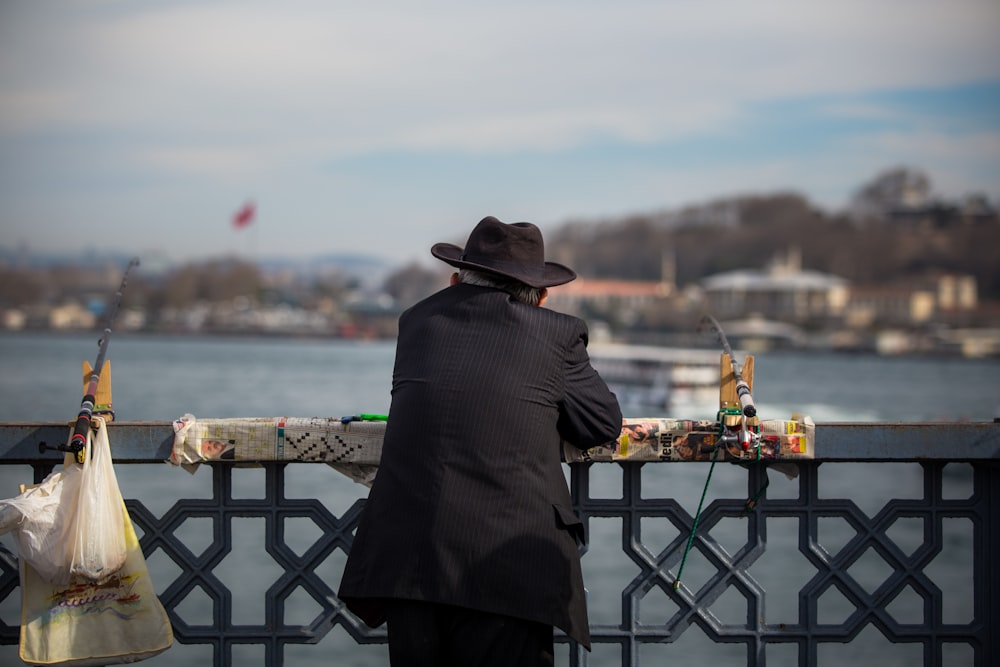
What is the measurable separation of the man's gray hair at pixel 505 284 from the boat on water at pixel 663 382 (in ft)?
180

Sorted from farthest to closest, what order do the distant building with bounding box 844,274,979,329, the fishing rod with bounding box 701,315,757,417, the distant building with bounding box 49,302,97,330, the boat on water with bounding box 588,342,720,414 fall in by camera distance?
the distant building with bounding box 49,302,97,330, the distant building with bounding box 844,274,979,329, the boat on water with bounding box 588,342,720,414, the fishing rod with bounding box 701,315,757,417

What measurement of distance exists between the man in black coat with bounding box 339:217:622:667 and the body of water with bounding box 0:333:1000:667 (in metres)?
4.31

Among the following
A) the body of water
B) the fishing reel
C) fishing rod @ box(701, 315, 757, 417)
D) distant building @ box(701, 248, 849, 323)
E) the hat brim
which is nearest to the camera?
the hat brim

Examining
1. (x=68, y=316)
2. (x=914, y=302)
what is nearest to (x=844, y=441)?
(x=914, y=302)

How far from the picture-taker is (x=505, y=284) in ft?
9.76

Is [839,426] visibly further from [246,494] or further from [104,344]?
[246,494]

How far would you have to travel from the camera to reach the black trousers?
275cm

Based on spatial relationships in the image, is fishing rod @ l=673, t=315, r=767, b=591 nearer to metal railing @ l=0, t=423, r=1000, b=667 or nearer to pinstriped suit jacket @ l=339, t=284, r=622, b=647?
metal railing @ l=0, t=423, r=1000, b=667

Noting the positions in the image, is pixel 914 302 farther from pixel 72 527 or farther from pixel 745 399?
pixel 72 527

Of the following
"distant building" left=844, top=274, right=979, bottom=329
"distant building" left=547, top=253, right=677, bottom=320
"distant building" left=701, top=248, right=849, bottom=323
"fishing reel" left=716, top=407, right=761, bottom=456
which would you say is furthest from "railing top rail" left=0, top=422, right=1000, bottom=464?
"distant building" left=701, top=248, right=849, bottom=323

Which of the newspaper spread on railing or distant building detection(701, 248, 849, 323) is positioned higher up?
distant building detection(701, 248, 849, 323)

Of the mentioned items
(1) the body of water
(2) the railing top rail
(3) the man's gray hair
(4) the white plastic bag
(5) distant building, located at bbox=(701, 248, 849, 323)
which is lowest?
(1) the body of water

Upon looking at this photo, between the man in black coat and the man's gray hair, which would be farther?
the man's gray hair

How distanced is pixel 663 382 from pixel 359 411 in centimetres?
1663
